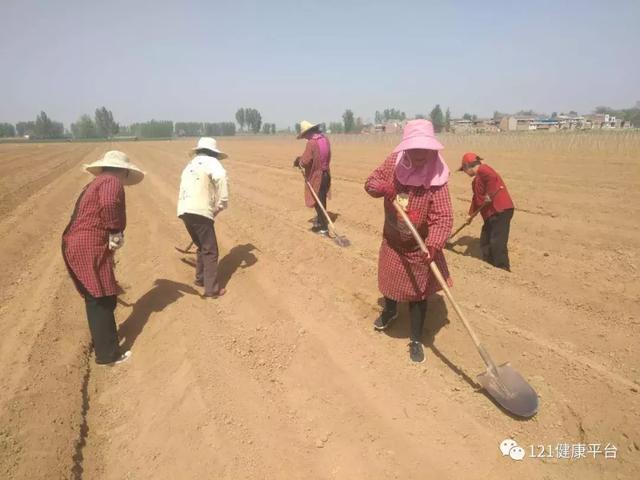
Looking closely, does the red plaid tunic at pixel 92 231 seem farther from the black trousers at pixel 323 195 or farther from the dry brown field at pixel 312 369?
the black trousers at pixel 323 195

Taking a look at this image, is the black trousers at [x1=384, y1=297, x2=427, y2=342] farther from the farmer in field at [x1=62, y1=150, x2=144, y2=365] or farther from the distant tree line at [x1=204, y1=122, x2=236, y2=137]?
the distant tree line at [x1=204, y1=122, x2=236, y2=137]

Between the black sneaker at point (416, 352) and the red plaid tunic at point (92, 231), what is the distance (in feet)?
8.90

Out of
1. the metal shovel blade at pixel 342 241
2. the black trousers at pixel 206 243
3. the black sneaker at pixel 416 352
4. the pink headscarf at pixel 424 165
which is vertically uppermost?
the pink headscarf at pixel 424 165

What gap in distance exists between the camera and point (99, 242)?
10.9ft

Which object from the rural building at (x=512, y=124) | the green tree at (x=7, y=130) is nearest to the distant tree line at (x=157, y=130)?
the green tree at (x=7, y=130)

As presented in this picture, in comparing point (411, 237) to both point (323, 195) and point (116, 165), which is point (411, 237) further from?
point (323, 195)

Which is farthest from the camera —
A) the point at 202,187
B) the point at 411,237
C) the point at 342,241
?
the point at 342,241

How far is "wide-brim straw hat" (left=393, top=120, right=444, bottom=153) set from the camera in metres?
2.77

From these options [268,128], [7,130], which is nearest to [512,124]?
[268,128]

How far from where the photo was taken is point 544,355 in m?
3.35

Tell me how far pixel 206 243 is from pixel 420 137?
2767 millimetres

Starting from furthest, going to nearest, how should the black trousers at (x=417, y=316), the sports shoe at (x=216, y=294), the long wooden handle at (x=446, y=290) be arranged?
the sports shoe at (x=216, y=294)
the black trousers at (x=417, y=316)
the long wooden handle at (x=446, y=290)

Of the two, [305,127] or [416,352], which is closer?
[416,352]

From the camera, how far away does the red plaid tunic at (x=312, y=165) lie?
6539mm
